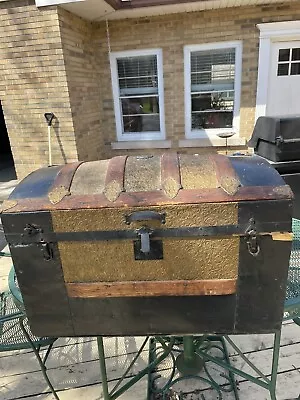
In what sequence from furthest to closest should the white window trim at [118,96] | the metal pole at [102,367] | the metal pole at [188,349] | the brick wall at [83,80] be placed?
the white window trim at [118,96], the brick wall at [83,80], the metal pole at [188,349], the metal pole at [102,367]

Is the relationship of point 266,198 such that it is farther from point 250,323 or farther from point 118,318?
point 118,318

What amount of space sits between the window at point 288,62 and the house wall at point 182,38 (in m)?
0.44

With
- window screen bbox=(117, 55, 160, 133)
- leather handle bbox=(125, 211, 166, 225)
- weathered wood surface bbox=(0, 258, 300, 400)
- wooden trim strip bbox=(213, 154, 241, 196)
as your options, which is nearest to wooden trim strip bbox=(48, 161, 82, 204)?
leather handle bbox=(125, 211, 166, 225)

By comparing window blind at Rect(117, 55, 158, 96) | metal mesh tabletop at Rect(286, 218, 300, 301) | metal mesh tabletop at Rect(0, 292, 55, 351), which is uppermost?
window blind at Rect(117, 55, 158, 96)

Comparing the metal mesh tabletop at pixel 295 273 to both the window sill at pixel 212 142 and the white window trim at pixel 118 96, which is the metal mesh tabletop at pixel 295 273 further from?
the white window trim at pixel 118 96

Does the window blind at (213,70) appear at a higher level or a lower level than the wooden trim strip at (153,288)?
higher

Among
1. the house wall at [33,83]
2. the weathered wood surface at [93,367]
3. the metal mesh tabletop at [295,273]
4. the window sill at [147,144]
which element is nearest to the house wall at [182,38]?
the window sill at [147,144]

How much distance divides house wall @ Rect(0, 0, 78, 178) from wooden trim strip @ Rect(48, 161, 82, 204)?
3.93m

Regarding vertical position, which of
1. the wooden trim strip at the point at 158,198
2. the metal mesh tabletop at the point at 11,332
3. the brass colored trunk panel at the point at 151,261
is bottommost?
the metal mesh tabletop at the point at 11,332

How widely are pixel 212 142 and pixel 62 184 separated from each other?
16.0 feet

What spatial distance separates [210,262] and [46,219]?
617 millimetres

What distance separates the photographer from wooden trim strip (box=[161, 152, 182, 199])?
116cm

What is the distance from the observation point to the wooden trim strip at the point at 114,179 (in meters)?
1.18

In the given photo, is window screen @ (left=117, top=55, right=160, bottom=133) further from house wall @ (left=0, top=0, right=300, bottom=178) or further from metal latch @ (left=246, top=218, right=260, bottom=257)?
metal latch @ (left=246, top=218, right=260, bottom=257)
